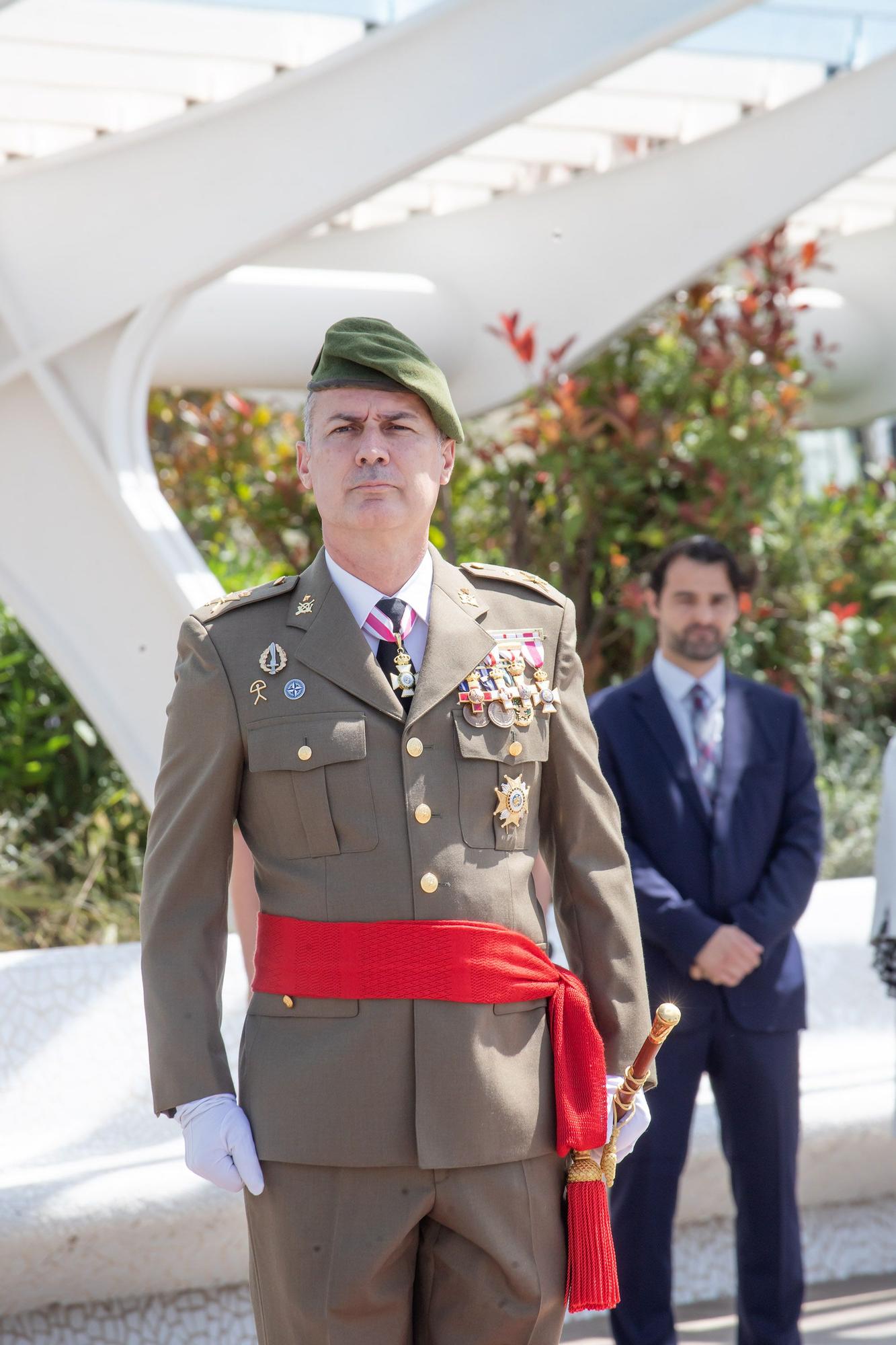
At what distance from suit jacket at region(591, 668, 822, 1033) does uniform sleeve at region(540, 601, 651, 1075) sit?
3.39 ft

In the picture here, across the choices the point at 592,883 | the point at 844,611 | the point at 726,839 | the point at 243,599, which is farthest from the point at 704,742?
the point at 844,611

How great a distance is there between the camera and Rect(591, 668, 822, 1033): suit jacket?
3174 mm

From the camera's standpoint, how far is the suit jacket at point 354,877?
6.30 feet

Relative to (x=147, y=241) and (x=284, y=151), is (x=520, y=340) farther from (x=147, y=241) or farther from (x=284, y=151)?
(x=147, y=241)

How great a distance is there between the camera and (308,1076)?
1.93m

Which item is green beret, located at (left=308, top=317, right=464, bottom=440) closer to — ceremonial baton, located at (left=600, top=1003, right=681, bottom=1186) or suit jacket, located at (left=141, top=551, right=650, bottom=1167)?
suit jacket, located at (left=141, top=551, right=650, bottom=1167)

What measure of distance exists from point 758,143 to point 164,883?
439 cm

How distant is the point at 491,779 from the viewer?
204 centimetres

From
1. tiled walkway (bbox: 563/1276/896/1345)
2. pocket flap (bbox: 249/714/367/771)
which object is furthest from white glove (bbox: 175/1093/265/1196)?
tiled walkway (bbox: 563/1276/896/1345)

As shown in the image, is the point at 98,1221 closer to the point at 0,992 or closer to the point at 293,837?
the point at 0,992

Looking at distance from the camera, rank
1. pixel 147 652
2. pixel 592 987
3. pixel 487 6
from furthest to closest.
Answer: pixel 147 652
pixel 487 6
pixel 592 987

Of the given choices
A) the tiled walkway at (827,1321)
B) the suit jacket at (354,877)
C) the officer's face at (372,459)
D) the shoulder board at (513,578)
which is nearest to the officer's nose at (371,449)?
the officer's face at (372,459)

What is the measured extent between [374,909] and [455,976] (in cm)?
14

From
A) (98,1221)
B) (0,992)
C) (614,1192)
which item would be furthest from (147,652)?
(614,1192)
